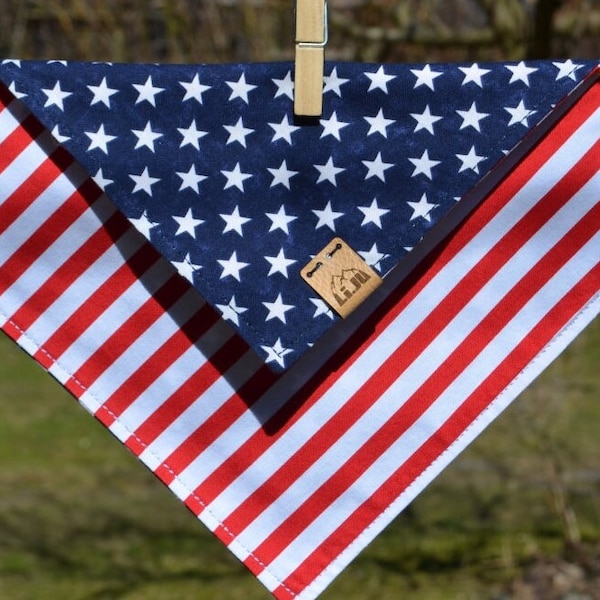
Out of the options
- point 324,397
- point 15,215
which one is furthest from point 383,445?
point 15,215

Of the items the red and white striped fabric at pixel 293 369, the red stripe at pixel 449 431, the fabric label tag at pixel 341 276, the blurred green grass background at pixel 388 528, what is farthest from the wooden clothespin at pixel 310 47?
the blurred green grass background at pixel 388 528

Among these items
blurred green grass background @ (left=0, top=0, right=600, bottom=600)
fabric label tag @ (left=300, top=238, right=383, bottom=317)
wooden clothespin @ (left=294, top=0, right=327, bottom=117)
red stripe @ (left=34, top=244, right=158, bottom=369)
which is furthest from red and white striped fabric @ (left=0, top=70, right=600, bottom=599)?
blurred green grass background @ (left=0, top=0, right=600, bottom=600)

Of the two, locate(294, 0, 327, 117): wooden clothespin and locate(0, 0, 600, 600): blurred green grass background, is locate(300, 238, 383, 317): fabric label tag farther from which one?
locate(0, 0, 600, 600): blurred green grass background

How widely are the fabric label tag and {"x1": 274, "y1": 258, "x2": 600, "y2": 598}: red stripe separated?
0.34m

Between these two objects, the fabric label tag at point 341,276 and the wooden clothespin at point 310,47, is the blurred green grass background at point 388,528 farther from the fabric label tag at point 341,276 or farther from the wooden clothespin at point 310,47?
the fabric label tag at point 341,276

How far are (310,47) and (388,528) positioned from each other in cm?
417

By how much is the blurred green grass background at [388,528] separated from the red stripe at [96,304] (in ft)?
7.48

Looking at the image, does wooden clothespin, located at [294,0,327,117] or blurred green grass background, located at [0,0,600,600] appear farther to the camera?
blurred green grass background, located at [0,0,600,600]

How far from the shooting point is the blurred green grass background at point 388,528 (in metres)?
5.11

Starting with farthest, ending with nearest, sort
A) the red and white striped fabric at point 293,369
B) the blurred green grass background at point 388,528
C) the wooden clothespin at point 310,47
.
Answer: the blurred green grass background at point 388,528
the red and white striped fabric at point 293,369
the wooden clothespin at point 310,47

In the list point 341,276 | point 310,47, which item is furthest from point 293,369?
point 310,47

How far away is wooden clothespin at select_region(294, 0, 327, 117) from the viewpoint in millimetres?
1942

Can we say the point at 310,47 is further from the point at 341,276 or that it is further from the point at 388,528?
the point at 388,528

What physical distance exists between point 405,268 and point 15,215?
0.75 m
